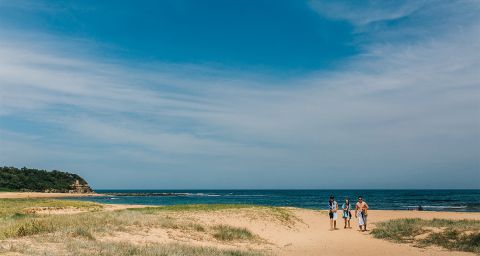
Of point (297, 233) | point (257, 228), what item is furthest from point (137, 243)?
point (297, 233)

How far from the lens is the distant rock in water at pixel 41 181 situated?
123125 millimetres

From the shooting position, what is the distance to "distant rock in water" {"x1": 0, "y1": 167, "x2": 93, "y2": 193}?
4847 inches

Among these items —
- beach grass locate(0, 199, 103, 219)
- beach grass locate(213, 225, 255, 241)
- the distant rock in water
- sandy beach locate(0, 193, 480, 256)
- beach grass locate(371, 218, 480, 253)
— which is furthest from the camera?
the distant rock in water

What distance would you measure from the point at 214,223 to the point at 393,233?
11.0 meters

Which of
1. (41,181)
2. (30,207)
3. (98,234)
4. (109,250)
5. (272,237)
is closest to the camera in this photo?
(109,250)

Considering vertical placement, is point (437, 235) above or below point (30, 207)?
below

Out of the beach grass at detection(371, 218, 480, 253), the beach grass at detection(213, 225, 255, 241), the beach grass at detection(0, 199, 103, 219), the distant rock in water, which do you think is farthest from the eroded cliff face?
the beach grass at detection(371, 218, 480, 253)

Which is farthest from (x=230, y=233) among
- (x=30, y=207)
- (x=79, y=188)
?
(x=79, y=188)

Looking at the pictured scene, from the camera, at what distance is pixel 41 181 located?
133750 millimetres

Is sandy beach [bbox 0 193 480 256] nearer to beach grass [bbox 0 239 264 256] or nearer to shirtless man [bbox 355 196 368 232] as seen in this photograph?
shirtless man [bbox 355 196 368 232]

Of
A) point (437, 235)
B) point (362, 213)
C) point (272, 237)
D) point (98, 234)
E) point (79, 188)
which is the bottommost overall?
point (272, 237)

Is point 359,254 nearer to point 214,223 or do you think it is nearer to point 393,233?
point 393,233

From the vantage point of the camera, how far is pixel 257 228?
27.6 metres

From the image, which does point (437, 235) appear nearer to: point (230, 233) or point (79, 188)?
point (230, 233)
